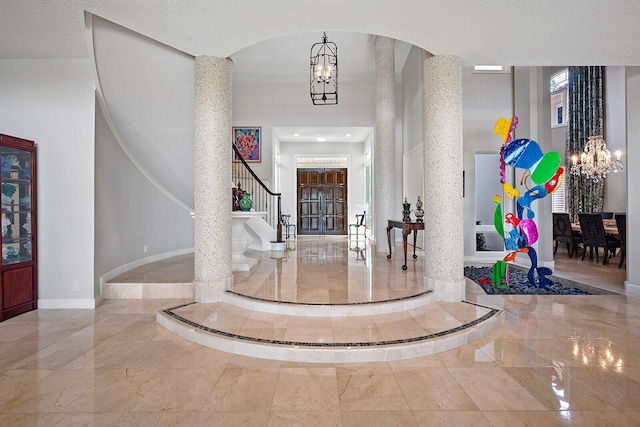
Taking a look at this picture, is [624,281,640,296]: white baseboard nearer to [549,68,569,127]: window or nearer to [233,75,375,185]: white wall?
[233,75,375,185]: white wall

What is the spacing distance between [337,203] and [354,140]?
2.38 m

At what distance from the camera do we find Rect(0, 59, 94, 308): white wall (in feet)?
13.5

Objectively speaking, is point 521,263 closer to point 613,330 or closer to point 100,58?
point 613,330

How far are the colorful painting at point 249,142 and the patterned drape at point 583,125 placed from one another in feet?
30.9

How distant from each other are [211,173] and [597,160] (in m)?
10.3

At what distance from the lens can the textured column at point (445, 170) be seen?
13.3ft

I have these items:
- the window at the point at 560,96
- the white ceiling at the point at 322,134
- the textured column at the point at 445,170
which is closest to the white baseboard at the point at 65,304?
the textured column at the point at 445,170

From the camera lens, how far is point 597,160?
9383 millimetres

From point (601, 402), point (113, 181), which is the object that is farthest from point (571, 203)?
point (113, 181)

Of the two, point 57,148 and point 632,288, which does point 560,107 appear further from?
point 57,148

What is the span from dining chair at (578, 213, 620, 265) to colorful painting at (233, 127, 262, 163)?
7.82 meters

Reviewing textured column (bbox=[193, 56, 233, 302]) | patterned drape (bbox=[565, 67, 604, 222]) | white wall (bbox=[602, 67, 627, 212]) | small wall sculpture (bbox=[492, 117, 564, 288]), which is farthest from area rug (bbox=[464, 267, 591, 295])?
patterned drape (bbox=[565, 67, 604, 222])

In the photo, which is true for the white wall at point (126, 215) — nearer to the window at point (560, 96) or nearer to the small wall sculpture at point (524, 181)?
the small wall sculpture at point (524, 181)

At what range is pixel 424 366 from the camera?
8.88ft
